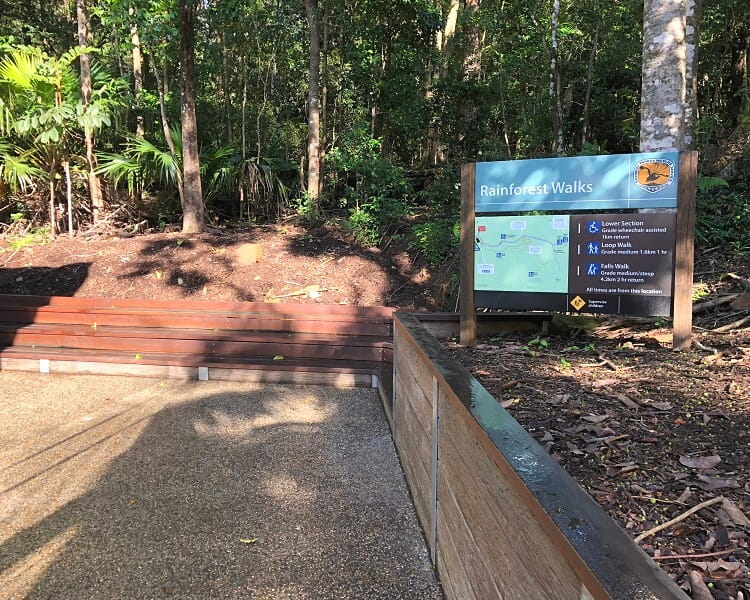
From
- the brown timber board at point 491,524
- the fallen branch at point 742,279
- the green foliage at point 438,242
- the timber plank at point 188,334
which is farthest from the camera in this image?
the green foliage at point 438,242

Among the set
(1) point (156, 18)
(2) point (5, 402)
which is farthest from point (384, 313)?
(1) point (156, 18)

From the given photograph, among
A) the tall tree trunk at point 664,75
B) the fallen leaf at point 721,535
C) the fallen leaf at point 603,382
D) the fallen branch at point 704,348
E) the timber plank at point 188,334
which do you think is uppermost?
the tall tree trunk at point 664,75

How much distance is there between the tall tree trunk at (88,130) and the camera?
10172mm

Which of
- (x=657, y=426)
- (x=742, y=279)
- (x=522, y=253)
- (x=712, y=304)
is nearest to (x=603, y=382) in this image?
(x=657, y=426)

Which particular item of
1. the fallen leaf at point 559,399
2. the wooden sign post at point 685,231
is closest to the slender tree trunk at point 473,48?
the wooden sign post at point 685,231

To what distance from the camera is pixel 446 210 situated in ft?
34.7

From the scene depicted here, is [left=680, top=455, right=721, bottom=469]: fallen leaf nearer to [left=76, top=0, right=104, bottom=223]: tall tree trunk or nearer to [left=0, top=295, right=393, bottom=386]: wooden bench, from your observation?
[left=0, top=295, right=393, bottom=386]: wooden bench

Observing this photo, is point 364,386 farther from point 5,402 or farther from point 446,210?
point 446,210

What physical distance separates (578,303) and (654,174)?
1188mm

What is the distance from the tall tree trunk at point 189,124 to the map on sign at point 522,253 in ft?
20.4

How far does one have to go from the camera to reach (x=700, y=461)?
2.14 m

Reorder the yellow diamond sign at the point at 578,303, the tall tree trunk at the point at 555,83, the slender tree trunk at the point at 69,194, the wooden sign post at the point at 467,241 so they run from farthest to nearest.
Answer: the tall tree trunk at the point at 555,83 < the slender tree trunk at the point at 69,194 < the wooden sign post at the point at 467,241 < the yellow diamond sign at the point at 578,303

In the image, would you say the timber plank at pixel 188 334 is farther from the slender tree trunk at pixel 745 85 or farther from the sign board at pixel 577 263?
the slender tree trunk at pixel 745 85

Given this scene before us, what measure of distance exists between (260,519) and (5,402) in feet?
11.7
